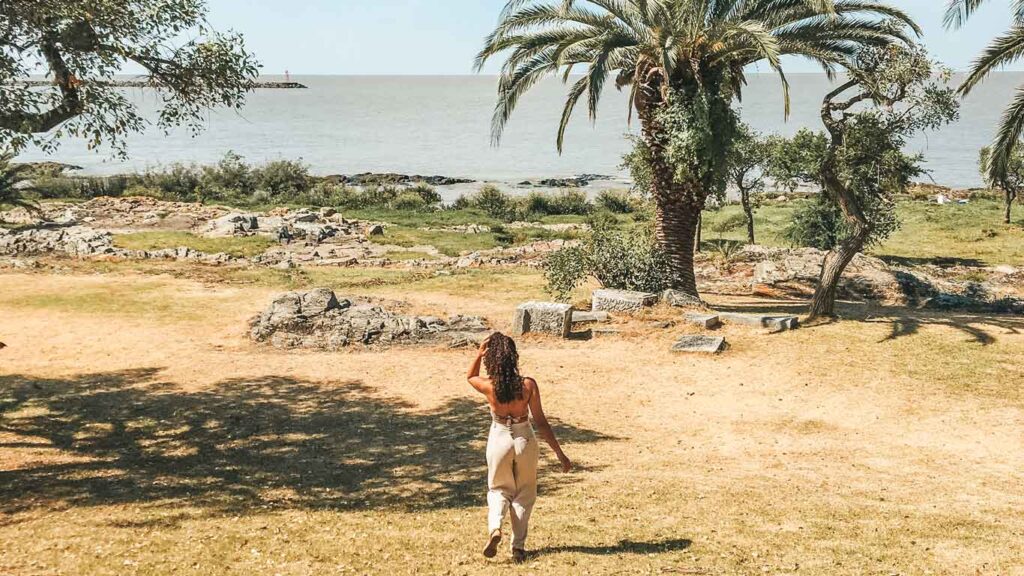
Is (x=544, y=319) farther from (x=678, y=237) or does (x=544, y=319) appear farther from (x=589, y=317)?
(x=678, y=237)

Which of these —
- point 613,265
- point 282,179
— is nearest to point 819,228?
point 613,265

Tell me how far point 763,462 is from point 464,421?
4.49m

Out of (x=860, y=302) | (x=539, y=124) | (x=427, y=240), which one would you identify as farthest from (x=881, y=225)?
(x=539, y=124)

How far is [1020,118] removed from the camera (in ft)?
55.4

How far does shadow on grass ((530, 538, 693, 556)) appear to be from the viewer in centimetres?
773

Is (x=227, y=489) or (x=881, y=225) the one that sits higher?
(x=881, y=225)

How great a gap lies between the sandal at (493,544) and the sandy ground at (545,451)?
0.38 ft

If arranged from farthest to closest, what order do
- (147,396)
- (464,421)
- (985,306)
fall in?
(985,306)
(147,396)
(464,421)

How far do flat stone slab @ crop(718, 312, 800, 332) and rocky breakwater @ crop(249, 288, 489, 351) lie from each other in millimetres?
5423

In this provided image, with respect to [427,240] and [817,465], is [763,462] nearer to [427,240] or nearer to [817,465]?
[817,465]

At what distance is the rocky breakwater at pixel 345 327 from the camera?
18.2 metres

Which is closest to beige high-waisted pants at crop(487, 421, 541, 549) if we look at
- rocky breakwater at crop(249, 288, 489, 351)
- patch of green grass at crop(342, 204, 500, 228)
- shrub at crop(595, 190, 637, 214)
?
rocky breakwater at crop(249, 288, 489, 351)

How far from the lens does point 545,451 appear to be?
11.6m

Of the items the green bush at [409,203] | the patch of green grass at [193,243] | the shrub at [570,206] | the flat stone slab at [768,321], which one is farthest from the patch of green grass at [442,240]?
the flat stone slab at [768,321]
